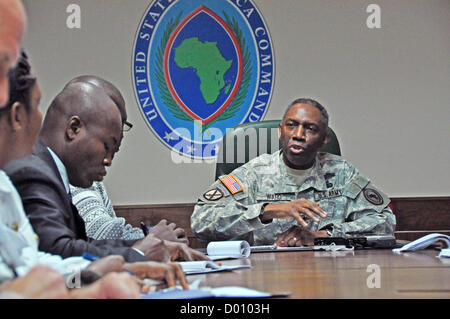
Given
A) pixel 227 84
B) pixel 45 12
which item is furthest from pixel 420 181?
pixel 45 12

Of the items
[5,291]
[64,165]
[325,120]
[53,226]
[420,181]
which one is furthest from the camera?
[420,181]

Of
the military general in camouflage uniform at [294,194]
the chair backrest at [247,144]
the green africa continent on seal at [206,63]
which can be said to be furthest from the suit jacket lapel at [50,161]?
the green africa continent on seal at [206,63]

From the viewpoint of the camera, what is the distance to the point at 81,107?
1868 mm

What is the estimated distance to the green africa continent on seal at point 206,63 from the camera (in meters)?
4.59

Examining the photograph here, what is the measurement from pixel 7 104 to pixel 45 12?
13.3 ft

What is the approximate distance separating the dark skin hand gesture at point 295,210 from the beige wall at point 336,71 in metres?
1.59

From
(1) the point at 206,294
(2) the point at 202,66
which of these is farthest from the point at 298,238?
(2) the point at 202,66

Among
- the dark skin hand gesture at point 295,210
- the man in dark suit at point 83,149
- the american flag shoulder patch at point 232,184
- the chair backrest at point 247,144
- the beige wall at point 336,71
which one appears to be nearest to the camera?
the man in dark suit at point 83,149

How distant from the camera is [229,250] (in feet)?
7.55

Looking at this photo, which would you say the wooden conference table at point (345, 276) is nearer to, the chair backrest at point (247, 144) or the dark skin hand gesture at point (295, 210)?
the dark skin hand gesture at point (295, 210)

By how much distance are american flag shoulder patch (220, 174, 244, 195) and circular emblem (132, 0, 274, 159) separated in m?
1.18

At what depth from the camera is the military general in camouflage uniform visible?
10.2ft

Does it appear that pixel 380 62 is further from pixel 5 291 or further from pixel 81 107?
pixel 5 291

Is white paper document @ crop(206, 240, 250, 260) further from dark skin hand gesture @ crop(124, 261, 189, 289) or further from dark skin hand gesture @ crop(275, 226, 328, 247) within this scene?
dark skin hand gesture @ crop(124, 261, 189, 289)
